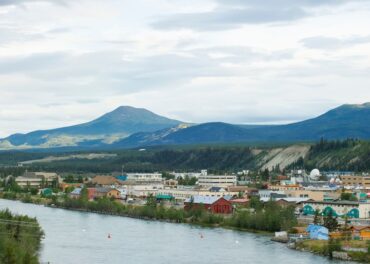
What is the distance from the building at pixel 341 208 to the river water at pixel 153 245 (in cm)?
581

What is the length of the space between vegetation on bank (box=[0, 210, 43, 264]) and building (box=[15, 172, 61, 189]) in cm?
3129

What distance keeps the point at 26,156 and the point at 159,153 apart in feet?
82.1

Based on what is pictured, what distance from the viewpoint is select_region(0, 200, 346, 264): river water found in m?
22.3

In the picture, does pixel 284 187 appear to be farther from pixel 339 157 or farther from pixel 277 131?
pixel 277 131

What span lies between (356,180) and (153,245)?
1069 inches

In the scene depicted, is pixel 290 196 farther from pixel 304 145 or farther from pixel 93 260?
pixel 304 145

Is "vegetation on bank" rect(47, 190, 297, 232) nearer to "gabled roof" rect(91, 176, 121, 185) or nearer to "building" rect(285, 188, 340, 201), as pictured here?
"building" rect(285, 188, 340, 201)

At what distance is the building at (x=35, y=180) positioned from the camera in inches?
2248

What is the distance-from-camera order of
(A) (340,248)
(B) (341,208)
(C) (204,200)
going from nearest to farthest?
(A) (340,248), (B) (341,208), (C) (204,200)

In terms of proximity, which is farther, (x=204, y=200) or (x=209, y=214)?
(x=204, y=200)

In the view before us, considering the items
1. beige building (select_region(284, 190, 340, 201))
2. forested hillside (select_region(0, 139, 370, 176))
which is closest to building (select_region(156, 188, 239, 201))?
beige building (select_region(284, 190, 340, 201))

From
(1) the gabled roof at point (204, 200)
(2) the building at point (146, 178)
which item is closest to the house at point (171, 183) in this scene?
(2) the building at point (146, 178)

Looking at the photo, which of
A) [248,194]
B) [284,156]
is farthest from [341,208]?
[284,156]

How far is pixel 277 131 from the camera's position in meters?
165
